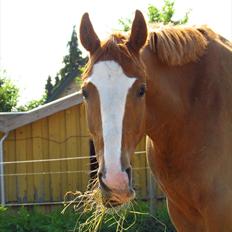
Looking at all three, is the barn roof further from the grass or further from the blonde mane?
the blonde mane

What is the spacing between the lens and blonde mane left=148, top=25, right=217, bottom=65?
3.56 meters

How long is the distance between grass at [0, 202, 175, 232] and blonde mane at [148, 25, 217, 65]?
4.59 meters

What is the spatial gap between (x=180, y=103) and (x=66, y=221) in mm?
5152

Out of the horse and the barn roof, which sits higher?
the barn roof

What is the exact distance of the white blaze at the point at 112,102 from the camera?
2.94 meters

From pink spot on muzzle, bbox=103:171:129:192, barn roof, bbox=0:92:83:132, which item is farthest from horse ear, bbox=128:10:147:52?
barn roof, bbox=0:92:83:132

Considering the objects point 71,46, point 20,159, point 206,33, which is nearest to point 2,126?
point 20,159

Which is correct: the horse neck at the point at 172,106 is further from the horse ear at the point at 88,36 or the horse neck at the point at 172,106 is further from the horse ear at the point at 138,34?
the horse ear at the point at 88,36

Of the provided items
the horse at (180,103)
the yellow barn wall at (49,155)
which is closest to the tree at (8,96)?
the yellow barn wall at (49,155)

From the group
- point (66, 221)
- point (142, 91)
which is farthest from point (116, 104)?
point (66, 221)

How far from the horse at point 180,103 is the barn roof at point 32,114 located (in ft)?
19.5

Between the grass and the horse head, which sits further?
the grass

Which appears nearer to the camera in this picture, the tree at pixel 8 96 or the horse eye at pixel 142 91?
the horse eye at pixel 142 91

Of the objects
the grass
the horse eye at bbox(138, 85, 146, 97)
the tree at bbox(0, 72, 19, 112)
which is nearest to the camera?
the horse eye at bbox(138, 85, 146, 97)
